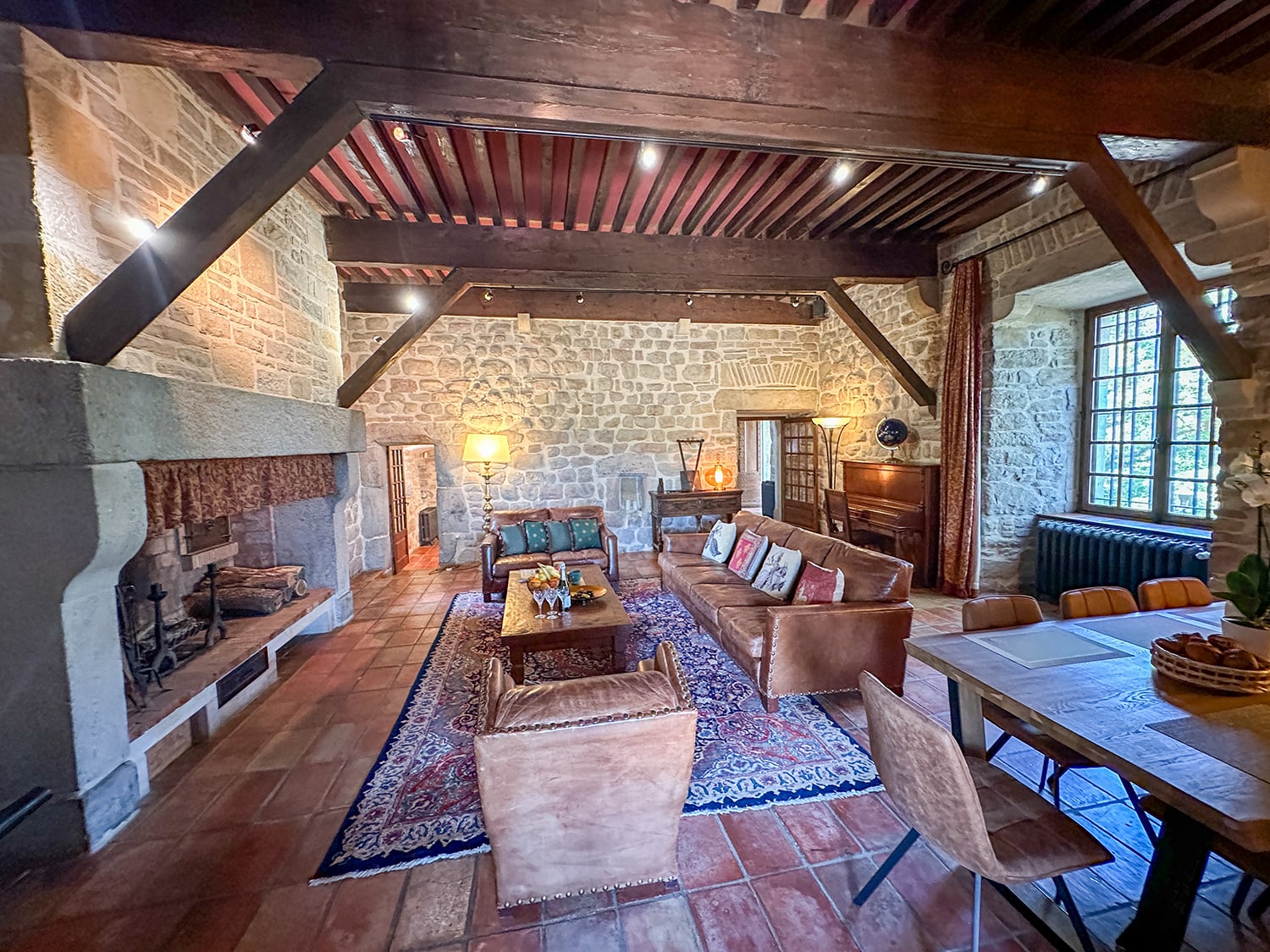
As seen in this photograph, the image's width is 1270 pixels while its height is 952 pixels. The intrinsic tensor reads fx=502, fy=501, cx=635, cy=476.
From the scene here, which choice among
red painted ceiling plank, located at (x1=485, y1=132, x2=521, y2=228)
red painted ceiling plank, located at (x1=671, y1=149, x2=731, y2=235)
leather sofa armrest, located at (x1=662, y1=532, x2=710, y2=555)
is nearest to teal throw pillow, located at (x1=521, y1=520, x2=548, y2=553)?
leather sofa armrest, located at (x1=662, y1=532, x2=710, y2=555)

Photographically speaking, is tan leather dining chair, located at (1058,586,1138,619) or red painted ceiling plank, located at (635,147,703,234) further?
red painted ceiling plank, located at (635,147,703,234)

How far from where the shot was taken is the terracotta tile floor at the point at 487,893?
1.45 meters

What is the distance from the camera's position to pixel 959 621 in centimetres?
392

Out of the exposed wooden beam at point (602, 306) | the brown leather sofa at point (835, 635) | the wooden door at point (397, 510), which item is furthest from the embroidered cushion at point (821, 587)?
the wooden door at point (397, 510)

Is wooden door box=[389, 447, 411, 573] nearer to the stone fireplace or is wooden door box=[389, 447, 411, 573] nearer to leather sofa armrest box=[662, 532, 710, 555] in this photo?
leather sofa armrest box=[662, 532, 710, 555]

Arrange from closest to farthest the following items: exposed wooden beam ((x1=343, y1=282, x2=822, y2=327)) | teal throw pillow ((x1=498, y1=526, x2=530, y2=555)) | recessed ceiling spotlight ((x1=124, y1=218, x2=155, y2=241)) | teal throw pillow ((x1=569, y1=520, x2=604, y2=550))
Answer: recessed ceiling spotlight ((x1=124, y1=218, x2=155, y2=241)) < teal throw pillow ((x1=498, y1=526, x2=530, y2=555)) < teal throw pillow ((x1=569, y1=520, x2=604, y2=550)) < exposed wooden beam ((x1=343, y1=282, x2=822, y2=327))

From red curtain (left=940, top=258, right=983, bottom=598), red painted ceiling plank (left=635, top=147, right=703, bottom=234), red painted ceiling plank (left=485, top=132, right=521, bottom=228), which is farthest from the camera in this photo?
red curtain (left=940, top=258, right=983, bottom=598)

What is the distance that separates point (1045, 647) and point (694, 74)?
8.60 ft

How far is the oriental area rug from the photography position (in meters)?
1.85

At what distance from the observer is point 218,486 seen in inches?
99.0

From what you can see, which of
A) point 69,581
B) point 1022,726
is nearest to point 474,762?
point 69,581

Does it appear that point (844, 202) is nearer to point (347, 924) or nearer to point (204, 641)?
point (347, 924)

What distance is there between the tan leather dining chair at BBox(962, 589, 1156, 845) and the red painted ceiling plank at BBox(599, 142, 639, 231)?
2.91 metres

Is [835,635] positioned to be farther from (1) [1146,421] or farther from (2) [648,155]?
(1) [1146,421]
